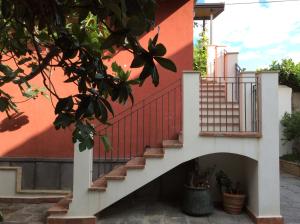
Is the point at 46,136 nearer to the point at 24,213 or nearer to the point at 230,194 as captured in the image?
the point at 24,213

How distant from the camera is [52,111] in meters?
7.92

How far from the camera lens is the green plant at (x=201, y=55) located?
12.5 metres

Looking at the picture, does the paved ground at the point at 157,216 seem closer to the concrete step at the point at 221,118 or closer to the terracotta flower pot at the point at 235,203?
the terracotta flower pot at the point at 235,203

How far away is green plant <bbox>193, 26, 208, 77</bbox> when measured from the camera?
493 inches

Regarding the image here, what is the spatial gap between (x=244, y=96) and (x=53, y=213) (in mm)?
4041

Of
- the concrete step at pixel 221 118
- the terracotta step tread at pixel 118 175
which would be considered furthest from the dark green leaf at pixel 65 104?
the concrete step at pixel 221 118

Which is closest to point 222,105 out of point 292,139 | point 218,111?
point 218,111

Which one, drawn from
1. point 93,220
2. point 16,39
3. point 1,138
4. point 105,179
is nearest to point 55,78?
point 1,138

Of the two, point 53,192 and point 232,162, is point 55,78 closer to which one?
point 53,192

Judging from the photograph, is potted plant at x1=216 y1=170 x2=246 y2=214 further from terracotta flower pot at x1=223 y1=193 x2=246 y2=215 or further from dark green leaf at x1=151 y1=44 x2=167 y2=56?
dark green leaf at x1=151 y1=44 x2=167 y2=56

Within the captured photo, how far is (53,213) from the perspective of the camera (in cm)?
586

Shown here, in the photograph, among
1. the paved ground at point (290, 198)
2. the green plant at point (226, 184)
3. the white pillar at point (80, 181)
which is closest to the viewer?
the white pillar at point (80, 181)

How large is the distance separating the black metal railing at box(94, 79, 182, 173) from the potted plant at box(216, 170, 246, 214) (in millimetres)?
1463

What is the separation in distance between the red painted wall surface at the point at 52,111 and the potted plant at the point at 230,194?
155cm
